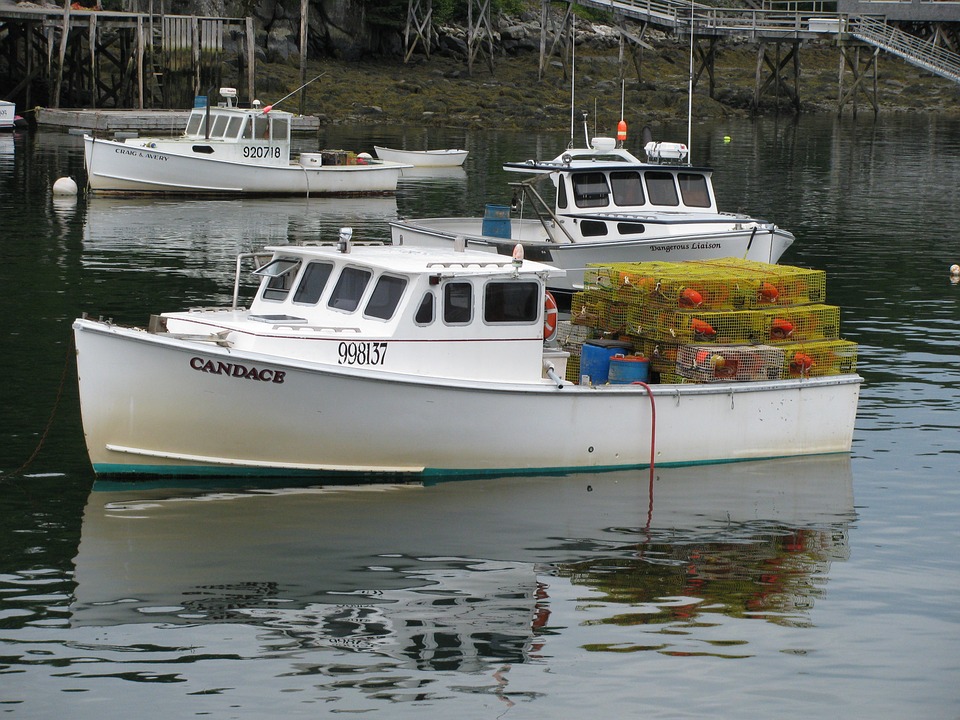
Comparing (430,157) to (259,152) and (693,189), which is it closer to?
(259,152)

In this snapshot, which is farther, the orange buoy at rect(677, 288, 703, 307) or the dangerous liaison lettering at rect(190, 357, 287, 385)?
the orange buoy at rect(677, 288, 703, 307)

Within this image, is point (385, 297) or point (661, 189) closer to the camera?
point (385, 297)

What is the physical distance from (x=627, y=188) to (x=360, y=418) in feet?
43.7

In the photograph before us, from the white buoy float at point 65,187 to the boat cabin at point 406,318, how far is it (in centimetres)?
2535

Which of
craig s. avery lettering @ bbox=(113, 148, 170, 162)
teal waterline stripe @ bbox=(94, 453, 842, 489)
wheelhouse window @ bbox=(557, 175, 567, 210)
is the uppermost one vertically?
craig s. avery lettering @ bbox=(113, 148, 170, 162)

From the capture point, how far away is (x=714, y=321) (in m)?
16.1

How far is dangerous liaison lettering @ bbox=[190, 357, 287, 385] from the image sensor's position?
46.4 ft

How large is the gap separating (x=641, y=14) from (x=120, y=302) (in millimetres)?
55059

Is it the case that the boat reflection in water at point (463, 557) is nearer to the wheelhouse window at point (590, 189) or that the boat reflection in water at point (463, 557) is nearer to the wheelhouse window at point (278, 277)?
the wheelhouse window at point (278, 277)

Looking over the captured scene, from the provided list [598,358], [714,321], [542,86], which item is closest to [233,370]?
[598,358]

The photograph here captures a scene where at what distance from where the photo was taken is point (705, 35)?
77.2 meters

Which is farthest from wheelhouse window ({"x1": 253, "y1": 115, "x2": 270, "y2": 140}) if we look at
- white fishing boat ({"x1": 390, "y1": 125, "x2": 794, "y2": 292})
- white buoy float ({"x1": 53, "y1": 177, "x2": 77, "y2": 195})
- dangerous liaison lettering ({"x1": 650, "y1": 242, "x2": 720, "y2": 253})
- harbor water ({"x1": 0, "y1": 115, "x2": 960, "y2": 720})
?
harbor water ({"x1": 0, "y1": 115, "x2": 960, "y2": 720})

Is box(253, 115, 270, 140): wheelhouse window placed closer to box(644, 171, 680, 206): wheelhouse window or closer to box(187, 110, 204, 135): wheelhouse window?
box(187, 110, 204, 135): wheelhouse window

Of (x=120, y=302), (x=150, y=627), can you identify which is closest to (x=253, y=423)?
(x=150, y=627)
